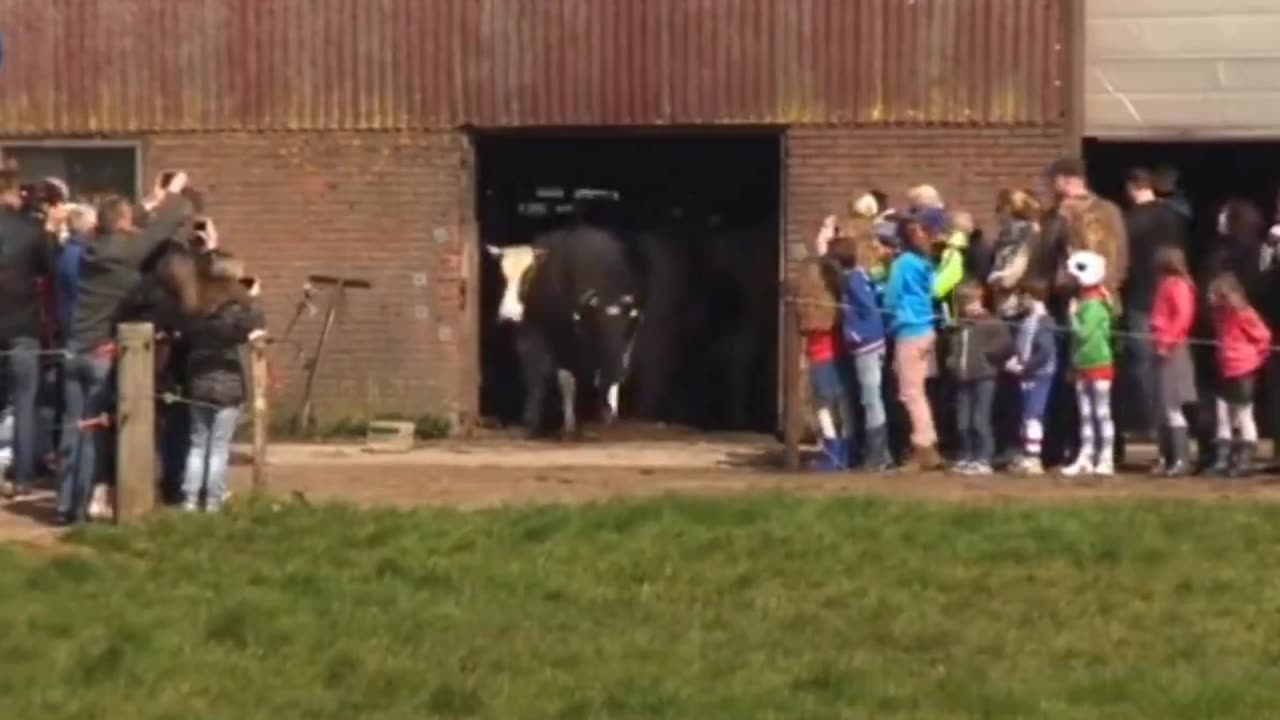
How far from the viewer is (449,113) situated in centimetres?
2289

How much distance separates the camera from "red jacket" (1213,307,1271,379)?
715 inches

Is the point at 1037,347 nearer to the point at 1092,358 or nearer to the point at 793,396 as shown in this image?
the point at 1092,358

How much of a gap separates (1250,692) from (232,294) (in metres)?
7.16

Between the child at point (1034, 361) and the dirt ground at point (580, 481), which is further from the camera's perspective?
the child at point (1034, 361)

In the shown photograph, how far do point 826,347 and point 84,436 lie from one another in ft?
17.1

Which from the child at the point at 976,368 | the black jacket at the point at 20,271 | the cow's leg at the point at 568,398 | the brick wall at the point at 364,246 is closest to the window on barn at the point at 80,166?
the brick wall at the point at 364,246

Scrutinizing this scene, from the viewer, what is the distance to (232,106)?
76.2 feet

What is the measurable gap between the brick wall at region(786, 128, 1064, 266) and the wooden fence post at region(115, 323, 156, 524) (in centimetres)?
736

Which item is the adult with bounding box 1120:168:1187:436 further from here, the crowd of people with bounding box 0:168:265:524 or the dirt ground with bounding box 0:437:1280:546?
the crowd of people with bounding box 0:168:265:524

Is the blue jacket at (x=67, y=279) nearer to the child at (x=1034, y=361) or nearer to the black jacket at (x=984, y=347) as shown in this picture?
the black jacket at (x=984, y=347)

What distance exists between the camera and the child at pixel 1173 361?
60.2 feet

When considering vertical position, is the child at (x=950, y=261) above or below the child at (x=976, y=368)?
above

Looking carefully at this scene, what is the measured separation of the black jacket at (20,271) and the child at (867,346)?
5.16 meters

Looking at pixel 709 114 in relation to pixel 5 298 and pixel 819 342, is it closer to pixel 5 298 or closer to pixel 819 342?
pixel 819 342
